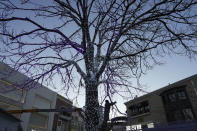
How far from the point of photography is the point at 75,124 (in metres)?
25.6

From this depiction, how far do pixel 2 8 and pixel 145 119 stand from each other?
2423 centimetres

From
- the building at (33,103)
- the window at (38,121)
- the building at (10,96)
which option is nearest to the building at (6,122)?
the building at (33,103)

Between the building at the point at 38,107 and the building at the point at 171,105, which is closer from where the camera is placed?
the building at the point at 38,107

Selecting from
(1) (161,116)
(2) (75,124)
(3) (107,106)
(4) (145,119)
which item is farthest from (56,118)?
(3) (107,106)

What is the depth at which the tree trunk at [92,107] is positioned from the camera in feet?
7.41

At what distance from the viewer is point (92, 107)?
2426 millimetres

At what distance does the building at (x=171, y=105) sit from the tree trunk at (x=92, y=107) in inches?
578

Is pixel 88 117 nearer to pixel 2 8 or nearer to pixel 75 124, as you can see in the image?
pixel 2 8

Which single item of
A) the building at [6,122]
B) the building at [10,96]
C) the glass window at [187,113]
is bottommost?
the building at [6,122]

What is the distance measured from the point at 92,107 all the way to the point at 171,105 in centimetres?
2150

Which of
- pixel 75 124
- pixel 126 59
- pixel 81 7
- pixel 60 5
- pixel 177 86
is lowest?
pixel 75 124

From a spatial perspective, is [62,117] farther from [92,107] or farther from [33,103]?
[92,107]

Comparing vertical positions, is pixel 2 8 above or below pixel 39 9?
below

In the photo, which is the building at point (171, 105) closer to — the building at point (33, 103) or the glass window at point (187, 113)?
the glass window at point (187, 113)
